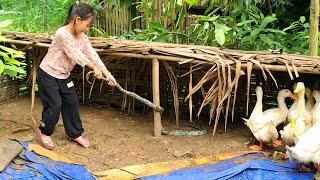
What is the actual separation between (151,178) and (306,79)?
7.71 ft

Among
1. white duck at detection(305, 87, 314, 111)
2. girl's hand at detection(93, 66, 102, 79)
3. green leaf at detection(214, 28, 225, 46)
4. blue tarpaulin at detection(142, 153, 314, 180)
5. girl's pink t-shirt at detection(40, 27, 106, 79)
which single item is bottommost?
blue tarpaulin at detection(142, 153, 314, 180)

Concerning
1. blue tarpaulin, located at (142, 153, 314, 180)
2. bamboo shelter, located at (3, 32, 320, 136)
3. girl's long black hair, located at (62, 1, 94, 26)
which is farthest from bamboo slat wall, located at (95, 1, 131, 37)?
blue tarpaulin, located at (142, 153, 314, 180)

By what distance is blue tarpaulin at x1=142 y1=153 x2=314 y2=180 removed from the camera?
385cm

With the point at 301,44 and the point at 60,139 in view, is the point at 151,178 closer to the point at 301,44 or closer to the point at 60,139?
the point at 60,139

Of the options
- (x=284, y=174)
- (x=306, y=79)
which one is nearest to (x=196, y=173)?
(x=284, y=174)

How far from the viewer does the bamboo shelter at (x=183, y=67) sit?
433 cm

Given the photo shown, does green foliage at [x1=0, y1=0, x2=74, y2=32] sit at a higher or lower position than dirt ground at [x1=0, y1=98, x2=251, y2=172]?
higher

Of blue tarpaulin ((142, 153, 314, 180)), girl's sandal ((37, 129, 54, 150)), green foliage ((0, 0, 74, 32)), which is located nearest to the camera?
blue tarpaulin ((142, 153, 314, 180))

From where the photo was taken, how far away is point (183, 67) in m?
5.60

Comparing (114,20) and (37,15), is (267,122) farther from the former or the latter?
(37,15)

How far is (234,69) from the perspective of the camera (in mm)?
4363

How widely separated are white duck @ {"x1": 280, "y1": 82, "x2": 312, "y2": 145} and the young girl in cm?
172

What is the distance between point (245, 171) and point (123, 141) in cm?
153

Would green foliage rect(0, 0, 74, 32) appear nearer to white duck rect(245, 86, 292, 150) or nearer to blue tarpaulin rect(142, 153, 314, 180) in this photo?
white duck rect(245, 86, 292, 150)
